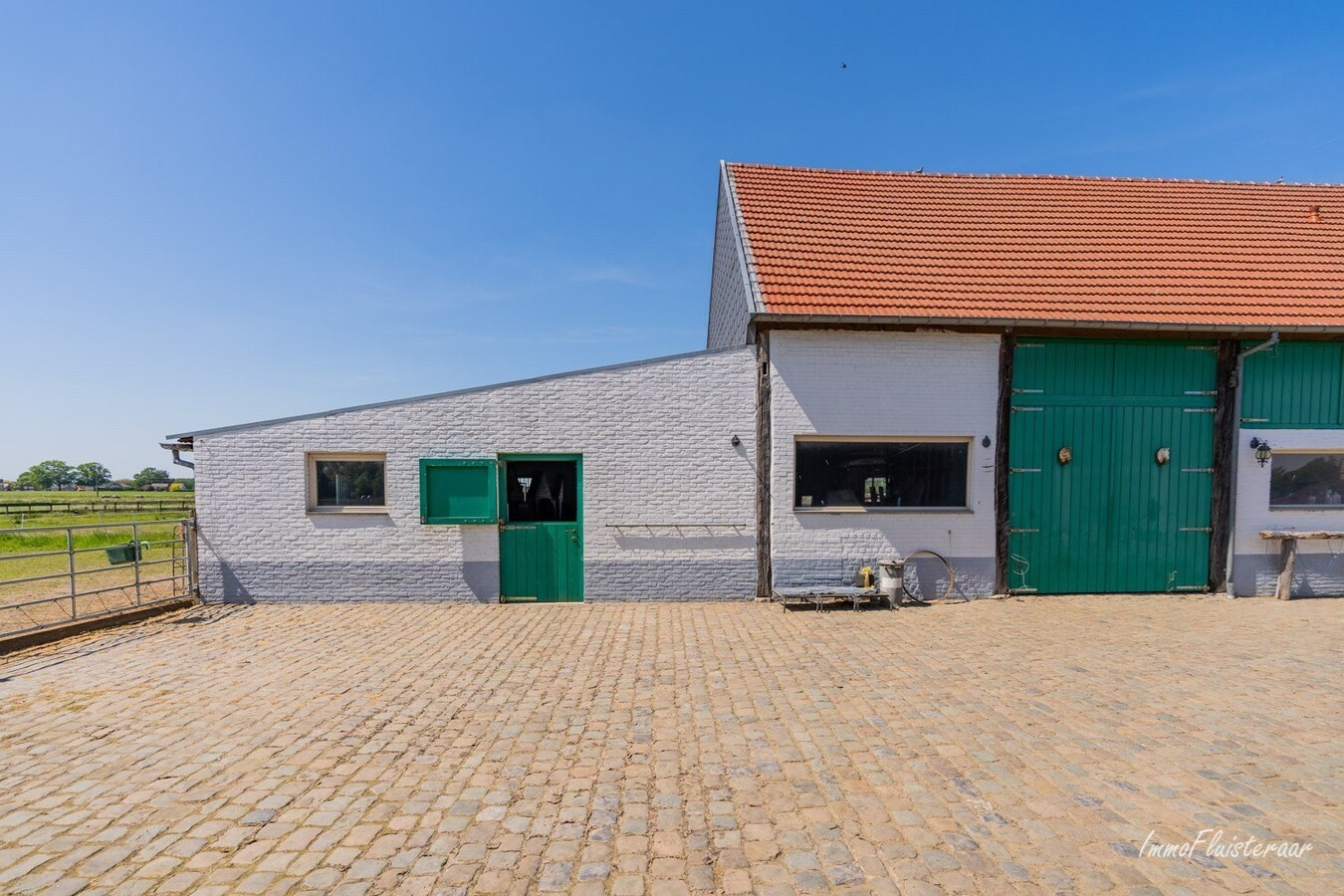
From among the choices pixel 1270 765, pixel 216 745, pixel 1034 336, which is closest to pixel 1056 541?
pixel 1034 336

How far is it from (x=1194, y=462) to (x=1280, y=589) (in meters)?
2.08

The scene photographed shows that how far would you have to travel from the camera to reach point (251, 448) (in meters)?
7.94

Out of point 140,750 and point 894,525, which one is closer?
point 140,750

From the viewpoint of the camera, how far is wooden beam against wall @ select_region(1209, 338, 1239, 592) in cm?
823

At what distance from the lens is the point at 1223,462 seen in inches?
326

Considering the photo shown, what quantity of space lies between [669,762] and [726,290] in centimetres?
907

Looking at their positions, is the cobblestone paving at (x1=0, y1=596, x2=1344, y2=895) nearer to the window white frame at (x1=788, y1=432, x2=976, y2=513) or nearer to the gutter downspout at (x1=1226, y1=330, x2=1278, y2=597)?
the window white frame at (x1=788, y1=432, x2=976, y2=513)

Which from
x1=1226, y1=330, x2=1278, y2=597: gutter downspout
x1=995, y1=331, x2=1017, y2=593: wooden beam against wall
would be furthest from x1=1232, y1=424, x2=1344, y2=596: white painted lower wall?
x1=995, y1=331, x2=1017, y2=593: wooden beam against wall

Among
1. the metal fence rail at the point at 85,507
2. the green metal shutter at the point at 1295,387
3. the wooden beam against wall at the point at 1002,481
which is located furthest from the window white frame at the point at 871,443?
the metal fence rail at the point at 85,507

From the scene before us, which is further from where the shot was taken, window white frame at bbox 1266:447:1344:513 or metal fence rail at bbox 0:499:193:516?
metal fence rail at bbox 0:499:193:516

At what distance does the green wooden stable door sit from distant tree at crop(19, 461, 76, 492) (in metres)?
86.0

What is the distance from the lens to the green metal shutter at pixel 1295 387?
26.9ft

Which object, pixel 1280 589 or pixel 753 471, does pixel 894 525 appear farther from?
pixel 1280 589

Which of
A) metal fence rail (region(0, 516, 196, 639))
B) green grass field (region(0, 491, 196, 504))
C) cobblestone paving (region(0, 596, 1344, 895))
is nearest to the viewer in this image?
cobblestone paving (region(0, 596, 1344, 895))
